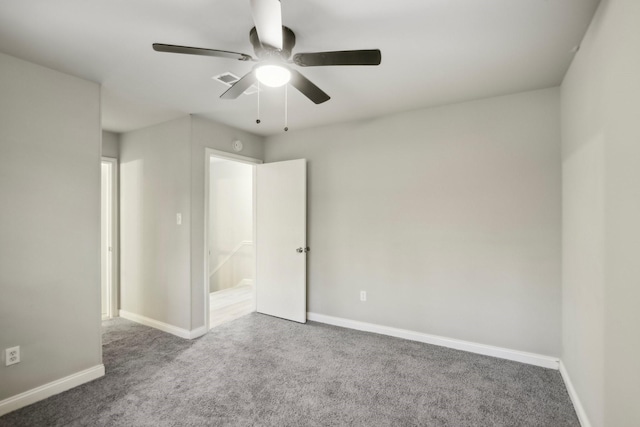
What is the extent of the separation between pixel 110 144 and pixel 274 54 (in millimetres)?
3403

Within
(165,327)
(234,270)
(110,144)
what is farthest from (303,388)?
(234,270)

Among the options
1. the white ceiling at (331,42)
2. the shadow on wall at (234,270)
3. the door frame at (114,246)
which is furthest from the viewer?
the shadow on wall at (234,270)

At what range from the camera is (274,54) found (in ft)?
5.20

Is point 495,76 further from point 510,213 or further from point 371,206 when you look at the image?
point 371,206

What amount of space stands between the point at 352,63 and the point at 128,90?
84.1 inches

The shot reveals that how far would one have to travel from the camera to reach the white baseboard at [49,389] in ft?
6.63

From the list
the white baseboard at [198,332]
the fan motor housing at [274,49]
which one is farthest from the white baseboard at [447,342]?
the fan motor housing at [274,49]

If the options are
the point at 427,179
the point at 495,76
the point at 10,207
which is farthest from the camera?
the point at 427,179

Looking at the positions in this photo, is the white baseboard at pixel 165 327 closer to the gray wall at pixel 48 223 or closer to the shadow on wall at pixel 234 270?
the gray wall at pixel 48 223

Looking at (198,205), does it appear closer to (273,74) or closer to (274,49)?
(273,74)

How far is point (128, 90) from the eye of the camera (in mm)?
2602

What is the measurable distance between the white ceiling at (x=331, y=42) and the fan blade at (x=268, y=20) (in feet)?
0.89

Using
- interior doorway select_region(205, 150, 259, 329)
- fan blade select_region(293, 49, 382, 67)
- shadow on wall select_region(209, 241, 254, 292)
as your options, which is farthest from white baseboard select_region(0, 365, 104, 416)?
shadow on wall select_region(209, 241, 254, 292)

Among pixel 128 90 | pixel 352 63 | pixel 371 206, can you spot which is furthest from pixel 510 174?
pixel 128 90
